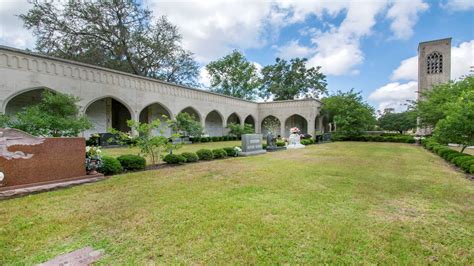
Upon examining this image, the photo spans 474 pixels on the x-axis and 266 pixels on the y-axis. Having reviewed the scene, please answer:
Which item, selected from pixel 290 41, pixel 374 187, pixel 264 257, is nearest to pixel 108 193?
pixel 264 257

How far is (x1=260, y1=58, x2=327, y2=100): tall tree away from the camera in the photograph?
37.8 meters

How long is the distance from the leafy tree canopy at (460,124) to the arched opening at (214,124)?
20.8 m

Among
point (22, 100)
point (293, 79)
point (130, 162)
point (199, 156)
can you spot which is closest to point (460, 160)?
point (199, 156)

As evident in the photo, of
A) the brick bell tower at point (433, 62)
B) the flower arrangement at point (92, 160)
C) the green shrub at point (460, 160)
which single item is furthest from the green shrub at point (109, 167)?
the brick bell tower at point (433, 62)

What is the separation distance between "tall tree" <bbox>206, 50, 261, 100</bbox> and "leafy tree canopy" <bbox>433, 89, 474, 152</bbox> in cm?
2998

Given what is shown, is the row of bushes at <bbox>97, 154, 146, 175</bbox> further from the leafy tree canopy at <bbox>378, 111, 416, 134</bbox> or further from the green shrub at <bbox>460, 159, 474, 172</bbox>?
the leafy tree canopy at <bbox>378, 111, 416, 134</bbox>

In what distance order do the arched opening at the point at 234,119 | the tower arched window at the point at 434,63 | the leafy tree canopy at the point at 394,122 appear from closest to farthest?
the arched opening at the point at 234,119 < the tower arched window at the point at 434,63 < the leafy tree canopy at the point at 394,122

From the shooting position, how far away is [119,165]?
6.76m

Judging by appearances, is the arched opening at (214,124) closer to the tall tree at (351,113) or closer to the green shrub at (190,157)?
the tall tree at (351,113)

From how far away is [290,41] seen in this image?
17.7m

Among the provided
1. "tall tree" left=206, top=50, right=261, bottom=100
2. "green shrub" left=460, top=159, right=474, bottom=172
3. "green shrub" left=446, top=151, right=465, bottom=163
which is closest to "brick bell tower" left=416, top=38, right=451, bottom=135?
"tall tree" left=206, top=50, right=261, bottom=100

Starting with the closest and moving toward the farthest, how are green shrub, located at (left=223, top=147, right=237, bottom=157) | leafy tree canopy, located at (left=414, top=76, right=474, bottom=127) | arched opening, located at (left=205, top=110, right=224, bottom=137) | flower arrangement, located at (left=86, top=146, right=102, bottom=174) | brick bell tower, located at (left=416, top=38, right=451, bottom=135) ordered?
flower arrangement, located at (left=86, top=146, right=102, bottom=174) < green shrub, located at (left=223, top=147, right=237, bottom=157) < leafy tree canopy, located at (left=414, top=76, right=474, bottom=127) < arched opening, located at (left=205, top=110, right=224, bottom=137) < brick bell tower, located at (left=416, top=38, right=451, bottom=135)

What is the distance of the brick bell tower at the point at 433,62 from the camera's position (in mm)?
36844

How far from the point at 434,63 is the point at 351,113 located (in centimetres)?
2638
